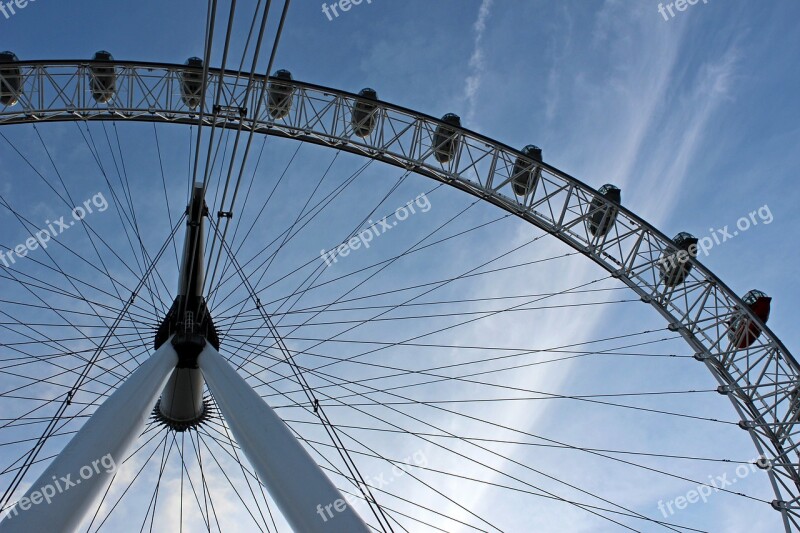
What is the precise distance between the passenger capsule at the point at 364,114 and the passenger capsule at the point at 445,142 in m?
1.85

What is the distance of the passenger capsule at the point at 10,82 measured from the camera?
1833 centimetres

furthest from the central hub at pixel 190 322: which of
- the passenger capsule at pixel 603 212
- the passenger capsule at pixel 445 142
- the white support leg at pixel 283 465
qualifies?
the passenger capsule at pixel 603 212

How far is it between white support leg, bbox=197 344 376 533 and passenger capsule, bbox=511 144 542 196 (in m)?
11.3

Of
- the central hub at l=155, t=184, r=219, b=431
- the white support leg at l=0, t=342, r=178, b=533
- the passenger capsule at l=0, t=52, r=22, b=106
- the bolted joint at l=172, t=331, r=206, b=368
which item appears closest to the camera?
the white support leg at l=0, t=342, r=178, b=533

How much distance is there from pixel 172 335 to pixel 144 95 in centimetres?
945

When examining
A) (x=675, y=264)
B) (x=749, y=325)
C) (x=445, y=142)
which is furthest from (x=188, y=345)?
(x=749, y=325)

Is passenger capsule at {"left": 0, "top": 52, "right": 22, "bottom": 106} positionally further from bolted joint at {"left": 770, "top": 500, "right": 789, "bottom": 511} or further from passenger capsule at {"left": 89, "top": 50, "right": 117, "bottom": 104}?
bolted joint at {"left": 770, "top": 500, "right": 789, "bottom": 511}

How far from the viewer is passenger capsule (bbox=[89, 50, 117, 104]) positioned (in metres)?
19.3

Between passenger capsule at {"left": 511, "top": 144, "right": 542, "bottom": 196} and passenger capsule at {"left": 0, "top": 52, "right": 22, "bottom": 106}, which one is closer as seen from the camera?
passenger capsule at {"left": 0, "top": 52, "right": 22, "bottom": 106}

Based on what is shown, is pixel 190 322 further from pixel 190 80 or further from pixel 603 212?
pixel 603 212

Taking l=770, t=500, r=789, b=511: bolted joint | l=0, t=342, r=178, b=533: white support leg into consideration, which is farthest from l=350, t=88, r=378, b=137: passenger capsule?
l=770, t=500, r=789, b=511: bolted joint

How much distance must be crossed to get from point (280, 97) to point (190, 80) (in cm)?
249

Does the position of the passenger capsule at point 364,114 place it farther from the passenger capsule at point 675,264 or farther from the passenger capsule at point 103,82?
the passenger capsule at point 675,264

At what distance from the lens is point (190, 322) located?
1297 centimetres
